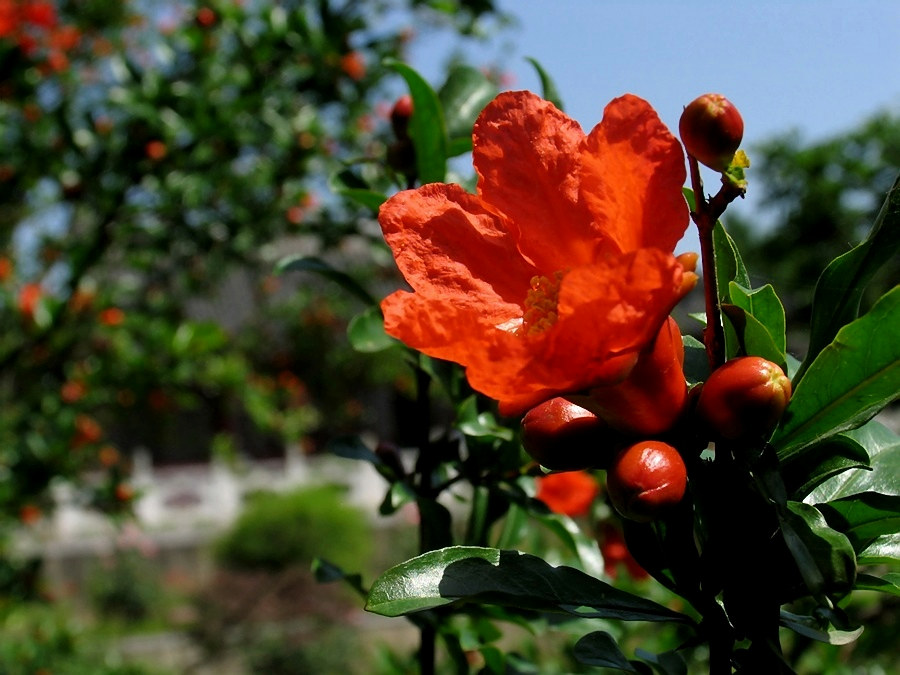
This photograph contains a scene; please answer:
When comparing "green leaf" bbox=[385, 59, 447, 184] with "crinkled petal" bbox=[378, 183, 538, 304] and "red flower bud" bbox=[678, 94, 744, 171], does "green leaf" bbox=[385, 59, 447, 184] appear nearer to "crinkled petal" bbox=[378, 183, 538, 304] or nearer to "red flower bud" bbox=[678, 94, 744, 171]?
"crinkled petal" bbox=[378, 183, 538, 304]

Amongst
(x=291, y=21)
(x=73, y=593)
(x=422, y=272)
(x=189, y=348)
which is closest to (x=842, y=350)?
(x=422, y=272)

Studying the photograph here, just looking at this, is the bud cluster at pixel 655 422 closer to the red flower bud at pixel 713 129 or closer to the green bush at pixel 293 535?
the red flower bud at pixel 713 129

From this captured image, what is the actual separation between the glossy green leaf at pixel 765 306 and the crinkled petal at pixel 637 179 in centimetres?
8

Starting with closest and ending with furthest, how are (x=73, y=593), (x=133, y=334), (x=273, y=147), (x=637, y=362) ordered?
1. (x=637, y=362)
2. (x=273, y=147)
3. (x=133, y=334)
4. (x=73, y=593)

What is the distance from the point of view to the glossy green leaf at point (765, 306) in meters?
0.61

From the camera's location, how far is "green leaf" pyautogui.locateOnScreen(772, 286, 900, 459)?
0.57 meters

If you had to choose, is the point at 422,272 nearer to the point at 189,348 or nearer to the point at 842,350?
the point at 842,350

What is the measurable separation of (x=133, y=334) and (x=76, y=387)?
581 mm

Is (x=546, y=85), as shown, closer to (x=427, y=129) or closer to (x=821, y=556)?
(x=427, y=129)

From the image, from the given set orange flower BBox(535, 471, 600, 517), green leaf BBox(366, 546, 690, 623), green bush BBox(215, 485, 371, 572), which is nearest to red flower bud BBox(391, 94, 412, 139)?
green leaf BBox(366, 546, 690, 623)

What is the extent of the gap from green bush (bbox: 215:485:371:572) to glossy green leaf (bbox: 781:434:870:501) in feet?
31.0

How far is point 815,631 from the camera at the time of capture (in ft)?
1.94

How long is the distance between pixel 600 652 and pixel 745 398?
24 centimetres

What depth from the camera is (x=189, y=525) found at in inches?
445
